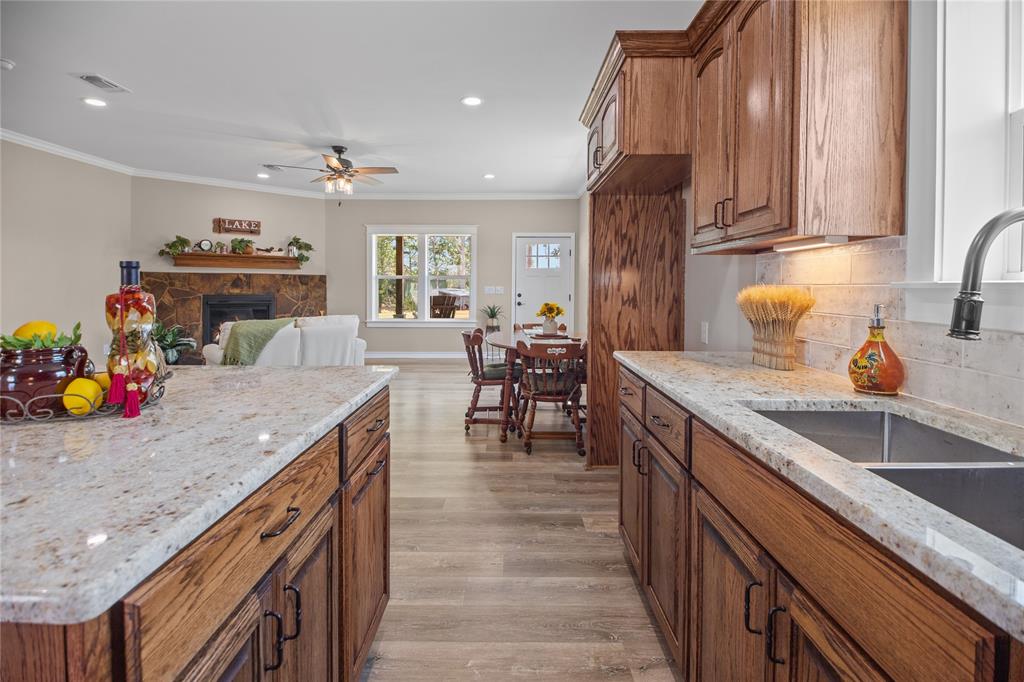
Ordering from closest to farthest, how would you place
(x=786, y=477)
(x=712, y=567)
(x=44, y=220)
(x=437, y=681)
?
(x=786, y=477)
(x=712, y=567)
(x=437, y=681)
(x=44, y=220)

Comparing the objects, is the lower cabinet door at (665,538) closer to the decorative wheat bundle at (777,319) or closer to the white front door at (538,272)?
the decorative wheat bundle at (777,319)

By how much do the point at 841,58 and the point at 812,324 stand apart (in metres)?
0.91

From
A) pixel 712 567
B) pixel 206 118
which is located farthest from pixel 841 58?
pixel 206 118

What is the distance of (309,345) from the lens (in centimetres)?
494

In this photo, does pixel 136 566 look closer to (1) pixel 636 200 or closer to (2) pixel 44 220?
(1) pixel 636 200

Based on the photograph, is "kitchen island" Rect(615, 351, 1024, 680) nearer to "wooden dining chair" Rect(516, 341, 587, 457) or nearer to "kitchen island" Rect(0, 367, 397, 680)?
"kitchen island" Rect(0, 367, 397, 680)

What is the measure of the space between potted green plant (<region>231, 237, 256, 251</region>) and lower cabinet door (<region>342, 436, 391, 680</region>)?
6.85 metres

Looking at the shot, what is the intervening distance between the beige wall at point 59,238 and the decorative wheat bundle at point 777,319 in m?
6.79

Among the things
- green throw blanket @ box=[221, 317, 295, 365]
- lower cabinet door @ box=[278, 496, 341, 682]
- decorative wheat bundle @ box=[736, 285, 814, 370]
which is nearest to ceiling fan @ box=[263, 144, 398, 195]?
green throw blanket @ box=[221, 317, 295, 365]

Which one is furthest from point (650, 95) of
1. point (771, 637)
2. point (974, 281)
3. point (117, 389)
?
point (117, 389)

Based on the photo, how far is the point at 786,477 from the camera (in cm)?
95

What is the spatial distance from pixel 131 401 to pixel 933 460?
1819 millimetres

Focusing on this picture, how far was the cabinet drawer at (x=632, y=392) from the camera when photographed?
2.02m

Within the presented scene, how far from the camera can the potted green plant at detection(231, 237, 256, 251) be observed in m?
7.56
